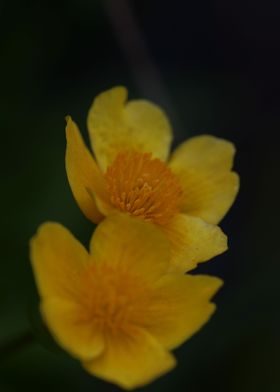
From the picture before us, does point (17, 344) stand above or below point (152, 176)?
below

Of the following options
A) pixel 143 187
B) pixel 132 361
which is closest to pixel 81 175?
pixel 143 187

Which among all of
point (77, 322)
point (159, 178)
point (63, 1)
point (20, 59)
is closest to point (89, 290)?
point (77, 322)

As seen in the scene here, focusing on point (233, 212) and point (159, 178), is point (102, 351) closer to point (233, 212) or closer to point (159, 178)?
point (159, 178)

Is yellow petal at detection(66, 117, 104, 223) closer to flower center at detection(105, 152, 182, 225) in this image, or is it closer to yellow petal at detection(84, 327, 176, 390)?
flower center at detection(105, 152, 182, 225)

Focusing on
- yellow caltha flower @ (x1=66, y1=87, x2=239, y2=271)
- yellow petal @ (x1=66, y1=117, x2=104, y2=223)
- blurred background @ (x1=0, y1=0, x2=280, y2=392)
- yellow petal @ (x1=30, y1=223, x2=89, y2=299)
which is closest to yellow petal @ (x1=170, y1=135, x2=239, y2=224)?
yellow caltha flower @ (x1=66, y1=87, x2=239, y2=271)

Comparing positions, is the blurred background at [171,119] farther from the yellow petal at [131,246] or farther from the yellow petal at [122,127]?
the yellow petal at [131,246]

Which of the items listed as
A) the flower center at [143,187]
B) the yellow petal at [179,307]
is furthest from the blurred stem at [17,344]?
the flower center at [143,187]

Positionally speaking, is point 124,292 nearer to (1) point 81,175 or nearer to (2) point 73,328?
(2) point 73,328
